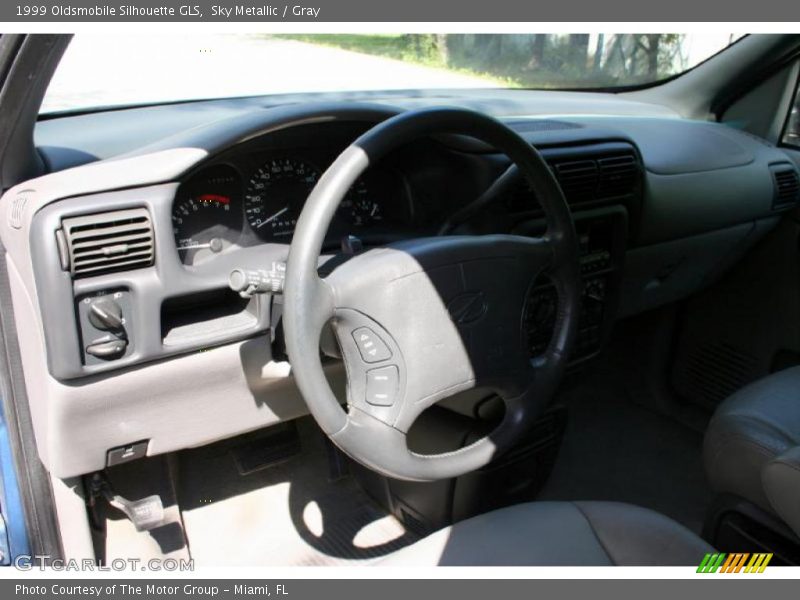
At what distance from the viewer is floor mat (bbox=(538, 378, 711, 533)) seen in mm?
2527

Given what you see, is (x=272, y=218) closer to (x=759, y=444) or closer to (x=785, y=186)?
(x=759, y=444)

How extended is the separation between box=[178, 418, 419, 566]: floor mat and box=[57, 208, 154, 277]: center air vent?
3.60ft

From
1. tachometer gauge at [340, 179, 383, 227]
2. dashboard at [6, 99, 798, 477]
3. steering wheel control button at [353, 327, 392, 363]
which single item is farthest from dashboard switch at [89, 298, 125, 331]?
tachometer gauge at [340, 179, 383, 227]

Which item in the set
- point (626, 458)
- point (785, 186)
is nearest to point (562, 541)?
point (626, 458)

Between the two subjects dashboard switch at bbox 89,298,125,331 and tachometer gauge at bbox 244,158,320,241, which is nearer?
dashboard switch at bbox 89,298,125,331

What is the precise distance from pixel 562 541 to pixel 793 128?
213 cm

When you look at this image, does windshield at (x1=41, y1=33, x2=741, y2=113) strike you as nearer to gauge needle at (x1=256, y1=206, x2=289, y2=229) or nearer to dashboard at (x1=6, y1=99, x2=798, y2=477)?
dashboard at (x1=6, y1=99, x2=798, y2=477)

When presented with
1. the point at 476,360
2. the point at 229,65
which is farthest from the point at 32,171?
the point at 476,360

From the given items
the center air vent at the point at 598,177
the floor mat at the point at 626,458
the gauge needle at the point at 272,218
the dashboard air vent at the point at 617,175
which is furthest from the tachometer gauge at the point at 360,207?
the floor mat at the point at 626,458

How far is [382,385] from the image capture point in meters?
1.37

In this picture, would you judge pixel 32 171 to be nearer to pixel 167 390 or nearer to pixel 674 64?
pixel 167 390

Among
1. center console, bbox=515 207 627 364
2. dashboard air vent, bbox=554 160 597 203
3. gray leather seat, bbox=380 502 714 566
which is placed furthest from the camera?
center console, bbox=515 207 627 364

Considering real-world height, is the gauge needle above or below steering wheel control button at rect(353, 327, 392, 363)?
above

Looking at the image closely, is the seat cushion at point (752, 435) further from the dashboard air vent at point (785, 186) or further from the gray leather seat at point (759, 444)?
the dashboard air vent at point (785, 186)
